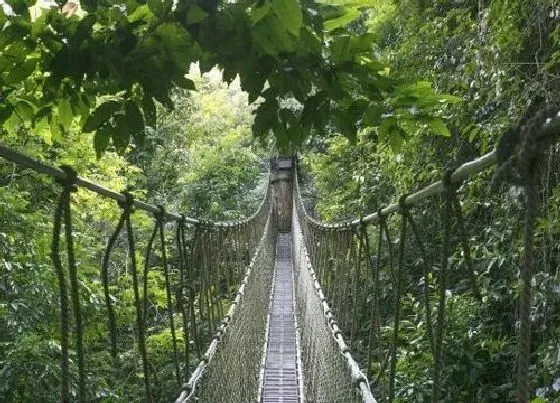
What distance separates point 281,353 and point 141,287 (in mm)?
1170

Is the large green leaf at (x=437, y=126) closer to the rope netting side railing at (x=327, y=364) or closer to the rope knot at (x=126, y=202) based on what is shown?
the rope knot at (x=126, y=202)

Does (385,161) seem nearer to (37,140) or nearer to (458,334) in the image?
(458,334)

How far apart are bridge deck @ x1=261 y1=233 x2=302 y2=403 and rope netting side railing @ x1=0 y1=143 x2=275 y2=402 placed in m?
0.40

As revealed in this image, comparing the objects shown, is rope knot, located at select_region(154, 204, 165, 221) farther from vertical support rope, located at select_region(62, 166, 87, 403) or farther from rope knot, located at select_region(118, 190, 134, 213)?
vertical support rope, located at select_region(62, 166, 87, 403)

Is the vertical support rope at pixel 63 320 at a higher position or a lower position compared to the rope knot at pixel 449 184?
lower

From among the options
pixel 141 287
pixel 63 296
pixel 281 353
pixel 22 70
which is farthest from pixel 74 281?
pixel 141 287

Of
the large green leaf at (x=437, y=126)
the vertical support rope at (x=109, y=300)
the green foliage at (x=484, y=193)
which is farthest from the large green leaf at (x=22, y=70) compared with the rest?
the green foliage at (x=484, y=193)

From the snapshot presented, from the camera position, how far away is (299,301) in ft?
16.2

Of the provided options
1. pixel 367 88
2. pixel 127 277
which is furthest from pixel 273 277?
pixel 367 88

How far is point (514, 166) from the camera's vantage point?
546 mm

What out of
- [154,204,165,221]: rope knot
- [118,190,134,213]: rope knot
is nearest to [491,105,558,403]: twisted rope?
[118,190,134,213]: rope knot

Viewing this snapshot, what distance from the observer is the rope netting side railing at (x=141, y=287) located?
90cm

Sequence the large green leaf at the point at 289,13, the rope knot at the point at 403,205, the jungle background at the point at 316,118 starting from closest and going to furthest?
1. the large green leaf at the point at 289,13
2. the jungle background at the point at 316,118
3. the rope knot at the point at 403,205

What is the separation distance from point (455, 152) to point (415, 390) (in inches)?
43.0
